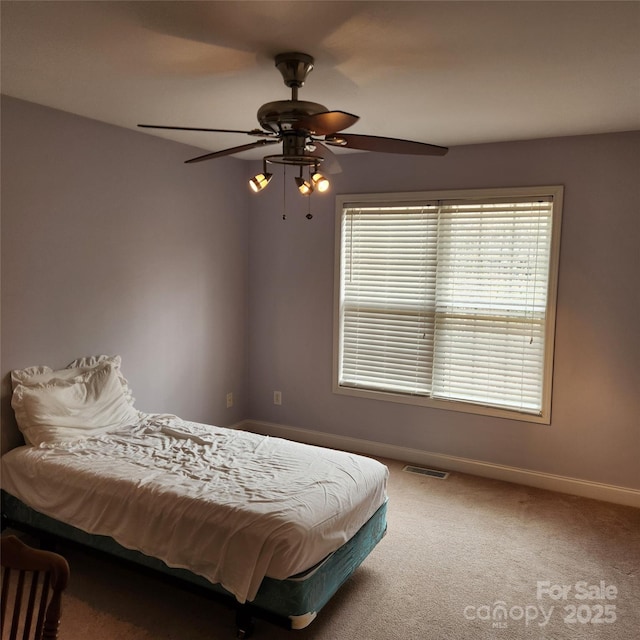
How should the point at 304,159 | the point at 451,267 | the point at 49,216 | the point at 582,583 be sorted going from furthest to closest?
the point at 451,267, the point at 49,216, the point at 582,583, the point at 304,159

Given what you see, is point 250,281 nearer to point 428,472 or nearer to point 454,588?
point 428,472

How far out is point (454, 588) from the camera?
2.78m

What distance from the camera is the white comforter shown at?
7.52ft

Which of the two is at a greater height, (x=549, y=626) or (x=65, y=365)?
(x=65, y=365)

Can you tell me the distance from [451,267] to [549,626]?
2465mm

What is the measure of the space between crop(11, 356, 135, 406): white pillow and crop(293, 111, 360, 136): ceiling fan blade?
7.13 ft

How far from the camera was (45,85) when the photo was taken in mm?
2863

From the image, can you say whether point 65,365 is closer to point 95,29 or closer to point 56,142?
point 56,142

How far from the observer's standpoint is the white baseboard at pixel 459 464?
12.5 feet

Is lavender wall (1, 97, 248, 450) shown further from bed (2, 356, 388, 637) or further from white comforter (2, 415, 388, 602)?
white comforter (2, 415, 388, 602)

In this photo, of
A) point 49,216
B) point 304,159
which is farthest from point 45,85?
point 304,159

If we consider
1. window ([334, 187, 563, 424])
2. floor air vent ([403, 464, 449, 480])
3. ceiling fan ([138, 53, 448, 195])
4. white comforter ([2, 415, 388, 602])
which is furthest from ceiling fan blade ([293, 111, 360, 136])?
floor air vent ([403, 464, 449, 480])

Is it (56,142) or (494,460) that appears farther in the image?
(494,460)

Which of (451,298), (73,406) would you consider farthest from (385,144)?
(73,406)
